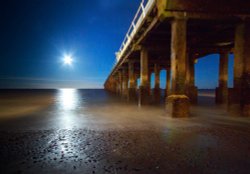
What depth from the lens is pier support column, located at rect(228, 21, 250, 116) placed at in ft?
25.7

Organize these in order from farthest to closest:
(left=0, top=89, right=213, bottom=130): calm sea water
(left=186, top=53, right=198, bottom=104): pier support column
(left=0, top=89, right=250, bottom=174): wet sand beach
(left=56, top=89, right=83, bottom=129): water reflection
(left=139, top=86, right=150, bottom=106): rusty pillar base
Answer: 1. (left=186, top=53, right=198, bottom=104): pier support column
2. (left=139, top=86, right=150, bottom=106): rusty pillar base
3. (left=56, top=89, right=83, bottom=129): water reflection
4. (left=0, top=89, right=213, bottom=130): calm sea water
5. (left=0, top=89, right=250, bottom=174): wet sand beach

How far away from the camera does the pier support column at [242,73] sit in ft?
25.7

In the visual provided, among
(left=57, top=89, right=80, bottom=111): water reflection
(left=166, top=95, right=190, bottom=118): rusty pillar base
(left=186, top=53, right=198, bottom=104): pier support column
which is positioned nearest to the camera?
(left=166, top=95, right=190, bottom=118): rusty pillar base

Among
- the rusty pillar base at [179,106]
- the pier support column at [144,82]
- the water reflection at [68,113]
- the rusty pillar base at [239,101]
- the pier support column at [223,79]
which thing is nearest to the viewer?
the water reflection at [68,113]

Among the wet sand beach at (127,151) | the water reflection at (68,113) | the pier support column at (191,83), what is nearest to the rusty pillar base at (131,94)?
the water reflection at (68,113)

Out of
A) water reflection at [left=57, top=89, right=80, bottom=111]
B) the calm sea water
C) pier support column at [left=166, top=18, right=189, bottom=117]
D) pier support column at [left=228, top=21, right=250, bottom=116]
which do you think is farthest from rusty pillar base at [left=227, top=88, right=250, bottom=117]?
water reflection at [left=57, top=89, right=80, bottom=111]

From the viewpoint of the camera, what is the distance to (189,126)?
6.01 metres

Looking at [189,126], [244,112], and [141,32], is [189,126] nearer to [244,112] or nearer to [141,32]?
[244,112]

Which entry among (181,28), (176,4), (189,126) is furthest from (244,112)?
(176,4)

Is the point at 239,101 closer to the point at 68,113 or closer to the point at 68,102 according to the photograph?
the point at 68,113

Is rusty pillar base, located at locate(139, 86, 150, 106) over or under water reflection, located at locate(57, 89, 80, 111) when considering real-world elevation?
over

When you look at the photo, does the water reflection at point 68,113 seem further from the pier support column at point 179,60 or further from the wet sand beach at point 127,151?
Result: the pier support column at point 179,60

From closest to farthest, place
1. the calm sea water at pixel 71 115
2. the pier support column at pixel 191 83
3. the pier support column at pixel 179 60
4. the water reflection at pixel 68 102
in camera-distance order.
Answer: the calm sea water at pixel 71 115
the pier support column at pixel 179 60
the water reflection at pixel 68 102
the pier support column at pixel 191 83

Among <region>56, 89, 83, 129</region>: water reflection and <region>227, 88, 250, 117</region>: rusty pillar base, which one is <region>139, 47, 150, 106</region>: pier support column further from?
<region>227, 88, 250, 117</region>: rusty pillar base
